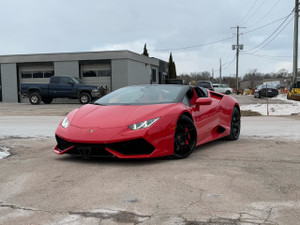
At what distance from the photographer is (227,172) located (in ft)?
13.5

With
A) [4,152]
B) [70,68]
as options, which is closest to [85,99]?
[70,68]

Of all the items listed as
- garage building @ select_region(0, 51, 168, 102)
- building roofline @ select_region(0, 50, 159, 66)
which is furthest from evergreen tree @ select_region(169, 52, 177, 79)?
building roofline @ select_region(0, 50, 159, 66)

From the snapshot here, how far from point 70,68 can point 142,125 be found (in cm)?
2717

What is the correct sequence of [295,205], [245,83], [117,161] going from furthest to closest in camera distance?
[245,83], [117,161], [295,205]

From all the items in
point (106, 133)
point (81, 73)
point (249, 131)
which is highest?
point (81, 73)

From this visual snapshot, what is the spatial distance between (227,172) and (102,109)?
6.89 ft

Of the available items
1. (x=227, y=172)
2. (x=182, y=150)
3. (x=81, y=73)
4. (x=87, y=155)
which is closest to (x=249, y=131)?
(x=182, y=150)

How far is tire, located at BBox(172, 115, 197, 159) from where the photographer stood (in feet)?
15.9

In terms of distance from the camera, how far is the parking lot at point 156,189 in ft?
9.18

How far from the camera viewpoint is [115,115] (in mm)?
4820

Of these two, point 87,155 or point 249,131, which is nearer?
point 87,155

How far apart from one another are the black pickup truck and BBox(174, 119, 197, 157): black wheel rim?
59.9ft

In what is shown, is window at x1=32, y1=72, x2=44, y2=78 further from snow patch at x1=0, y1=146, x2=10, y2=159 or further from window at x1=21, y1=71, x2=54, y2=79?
snow patch at x1=0, y1=146, x2=10, y2=159

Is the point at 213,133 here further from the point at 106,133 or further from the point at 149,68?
the point at 149,68
